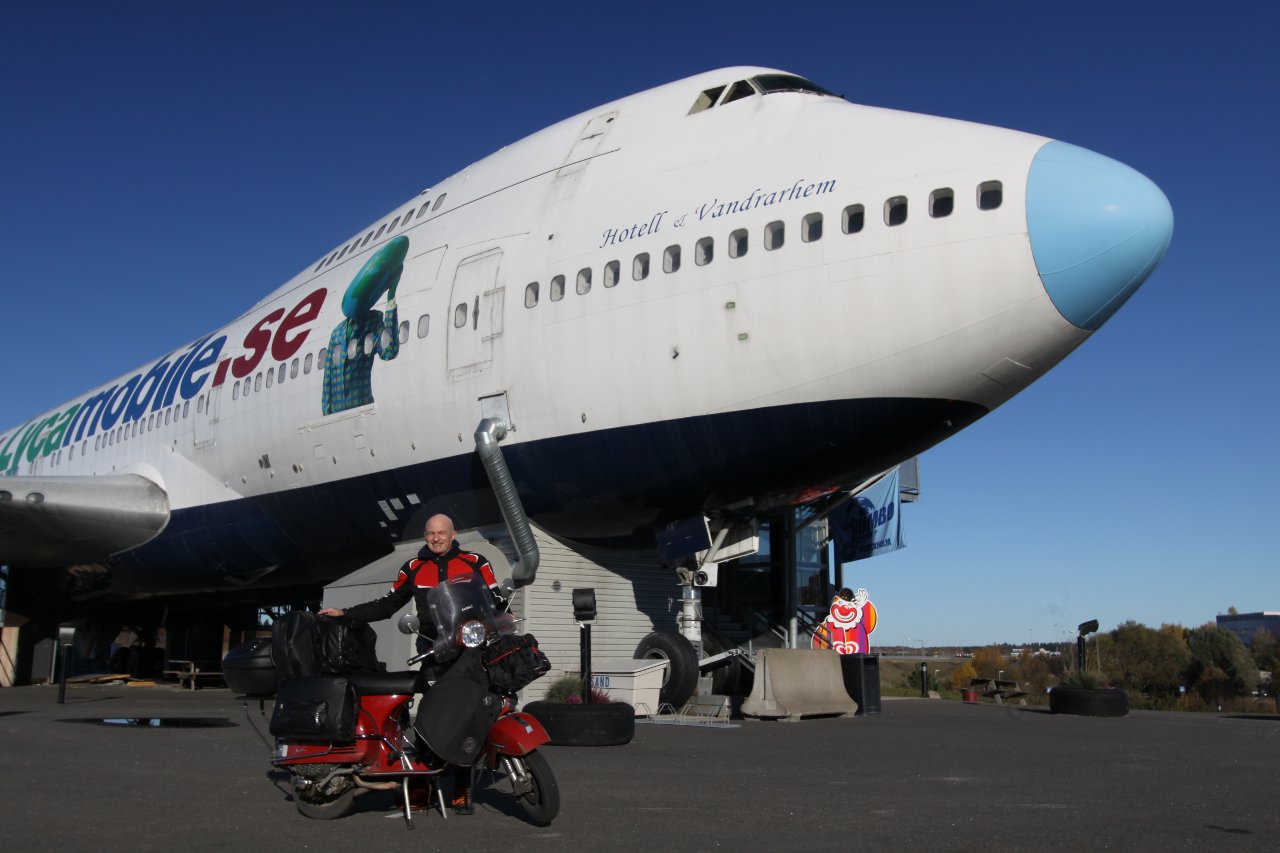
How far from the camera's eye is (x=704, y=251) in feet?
40.7

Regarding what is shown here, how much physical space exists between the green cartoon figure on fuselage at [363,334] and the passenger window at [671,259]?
495 centimetres

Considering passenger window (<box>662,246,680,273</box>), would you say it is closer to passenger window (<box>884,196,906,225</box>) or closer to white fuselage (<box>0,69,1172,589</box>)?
white fuselage (<box>0,69,1172,589</box>)

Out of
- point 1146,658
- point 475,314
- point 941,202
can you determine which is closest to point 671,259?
point 941,202

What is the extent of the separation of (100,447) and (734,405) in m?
17.9

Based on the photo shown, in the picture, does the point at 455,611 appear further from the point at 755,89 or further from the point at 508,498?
the point at 755,89

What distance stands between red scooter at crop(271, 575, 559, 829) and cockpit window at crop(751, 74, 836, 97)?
9739 mm

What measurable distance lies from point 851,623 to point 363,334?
31.7ft

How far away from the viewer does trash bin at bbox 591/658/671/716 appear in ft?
45.9

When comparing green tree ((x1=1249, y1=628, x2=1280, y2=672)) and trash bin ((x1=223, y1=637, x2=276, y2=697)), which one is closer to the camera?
trash bin ((x1=223, y1=637, x2=276, y2=697))

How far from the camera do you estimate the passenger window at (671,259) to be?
1257 cm

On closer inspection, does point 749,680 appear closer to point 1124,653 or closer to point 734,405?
point 734,405

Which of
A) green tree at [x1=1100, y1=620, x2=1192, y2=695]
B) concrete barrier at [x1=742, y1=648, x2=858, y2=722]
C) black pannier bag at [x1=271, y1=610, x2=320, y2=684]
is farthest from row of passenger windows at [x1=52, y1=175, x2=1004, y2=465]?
green tree at [x1=1100, y1=620, x2=1192, y2=695]

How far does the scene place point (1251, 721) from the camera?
51.4 feet

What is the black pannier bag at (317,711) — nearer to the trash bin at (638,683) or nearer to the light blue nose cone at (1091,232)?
the light blue nose cone at (1091,232)
